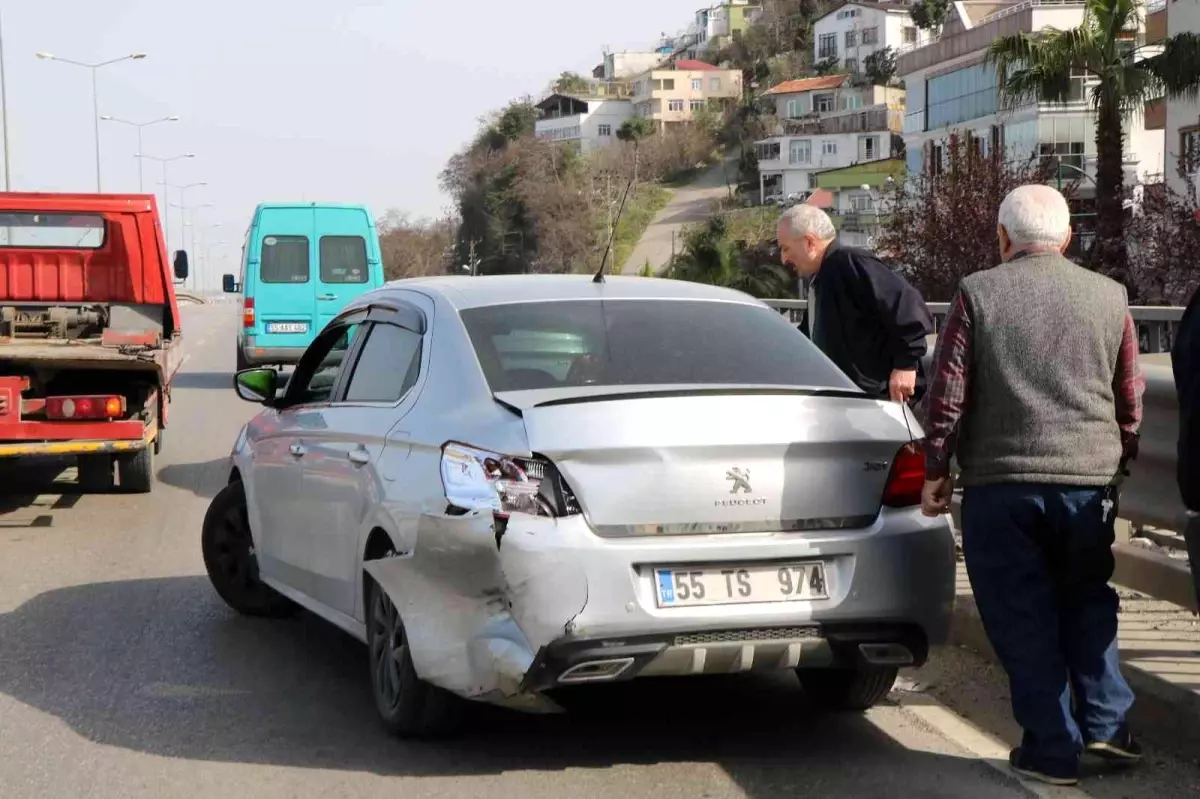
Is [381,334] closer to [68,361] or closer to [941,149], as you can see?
[68,361]

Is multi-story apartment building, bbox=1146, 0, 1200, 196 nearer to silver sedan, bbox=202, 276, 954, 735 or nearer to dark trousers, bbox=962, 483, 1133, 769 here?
silver sedan, bbox=202, 276, 954, 735

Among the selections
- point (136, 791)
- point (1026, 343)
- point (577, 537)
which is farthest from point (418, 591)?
point (1026, 343)

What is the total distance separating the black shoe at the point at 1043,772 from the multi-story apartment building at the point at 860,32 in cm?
11931

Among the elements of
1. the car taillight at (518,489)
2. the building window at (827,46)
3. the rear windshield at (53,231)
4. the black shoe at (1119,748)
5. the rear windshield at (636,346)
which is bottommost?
the black shoe at (1119,748)

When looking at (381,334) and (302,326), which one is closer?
(381,334)

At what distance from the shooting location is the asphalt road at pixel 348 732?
5.34m

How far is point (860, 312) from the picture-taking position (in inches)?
300

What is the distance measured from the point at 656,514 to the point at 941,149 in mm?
62541

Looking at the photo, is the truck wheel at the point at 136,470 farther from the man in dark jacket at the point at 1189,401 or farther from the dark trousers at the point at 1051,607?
the man in dark jacket at the point at 1189,401

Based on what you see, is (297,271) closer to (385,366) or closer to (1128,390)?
(385,366)

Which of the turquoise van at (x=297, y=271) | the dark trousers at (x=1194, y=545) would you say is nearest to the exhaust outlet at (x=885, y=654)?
the dark trousers at (x=1194, y=545)

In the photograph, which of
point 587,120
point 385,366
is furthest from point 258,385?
point 587,120

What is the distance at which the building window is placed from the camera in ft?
443

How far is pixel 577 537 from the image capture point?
5086 mm
